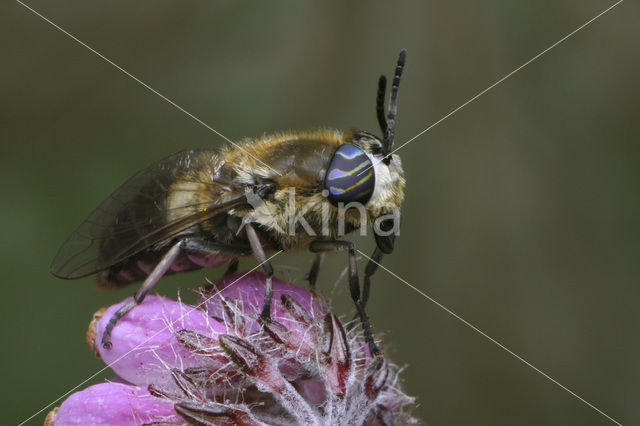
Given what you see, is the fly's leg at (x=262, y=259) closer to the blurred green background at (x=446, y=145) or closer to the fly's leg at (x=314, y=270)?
the fly's leg at (x=314, y=270)

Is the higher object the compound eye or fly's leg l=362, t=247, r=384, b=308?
the compound eye

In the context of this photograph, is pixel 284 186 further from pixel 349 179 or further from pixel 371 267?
pixel 371 267

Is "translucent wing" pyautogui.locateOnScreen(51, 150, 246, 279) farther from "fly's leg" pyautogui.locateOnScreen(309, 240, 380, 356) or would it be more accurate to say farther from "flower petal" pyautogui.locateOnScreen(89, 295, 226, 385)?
"fly's leg" pyautogui.locateOnScreen(309, 240, 380, 356)

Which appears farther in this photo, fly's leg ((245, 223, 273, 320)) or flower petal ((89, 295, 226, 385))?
fly's leg ((245, 223, 273, 320))

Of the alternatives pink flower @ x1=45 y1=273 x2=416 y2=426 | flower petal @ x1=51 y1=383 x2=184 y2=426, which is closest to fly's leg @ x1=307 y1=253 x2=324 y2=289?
pink flower @ x1=45 y1=273 x2=416 y2=426

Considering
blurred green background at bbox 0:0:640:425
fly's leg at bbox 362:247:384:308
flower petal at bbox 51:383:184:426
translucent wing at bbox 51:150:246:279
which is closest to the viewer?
flower petal at bbox 51:383:184:426

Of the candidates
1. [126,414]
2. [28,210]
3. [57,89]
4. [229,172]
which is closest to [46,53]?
[57,89]

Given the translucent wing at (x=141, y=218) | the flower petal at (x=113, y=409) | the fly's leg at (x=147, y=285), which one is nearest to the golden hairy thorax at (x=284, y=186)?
the translucent wing at (x=141, y=218)
